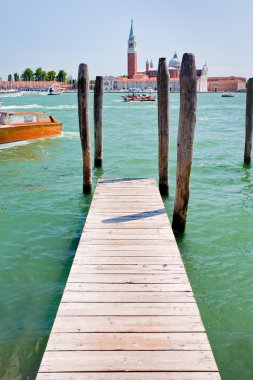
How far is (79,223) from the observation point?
8.12 meters

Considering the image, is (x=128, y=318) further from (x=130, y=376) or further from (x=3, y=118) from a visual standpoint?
(x=3, y=118)

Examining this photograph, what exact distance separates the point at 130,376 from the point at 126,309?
34.1 inches

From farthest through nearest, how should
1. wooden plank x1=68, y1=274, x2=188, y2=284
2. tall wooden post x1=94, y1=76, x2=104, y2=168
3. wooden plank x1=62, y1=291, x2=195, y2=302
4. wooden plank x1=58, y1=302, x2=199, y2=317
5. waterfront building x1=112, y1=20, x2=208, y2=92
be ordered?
waterfront building x1=112, y1=20, x2=208, y2=92 → tall wooden post x1=94, y1=76, x2=104, y2=168 → wooden plank x1=68, y1=274, x2=188, y2=284 → wooden plank x1=62, y1=291, x2=195, y2=302 → wooden plank x1=58, y1=302, x2=199, y2=317

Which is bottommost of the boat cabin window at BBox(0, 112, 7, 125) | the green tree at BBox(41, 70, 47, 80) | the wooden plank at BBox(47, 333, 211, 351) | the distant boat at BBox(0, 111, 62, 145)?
the wooden plank at BBox(47, 333, 211, 351)

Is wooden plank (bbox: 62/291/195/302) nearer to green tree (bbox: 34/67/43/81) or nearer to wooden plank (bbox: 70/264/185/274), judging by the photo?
wooden plank (bbox: 70/264/185/274)

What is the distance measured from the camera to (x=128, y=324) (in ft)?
11.7

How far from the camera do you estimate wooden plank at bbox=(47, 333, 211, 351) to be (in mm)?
3246

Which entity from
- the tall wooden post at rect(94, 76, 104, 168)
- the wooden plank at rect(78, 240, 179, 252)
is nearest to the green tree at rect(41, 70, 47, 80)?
the tall wooden post at rect(94, 76, 104, 168)

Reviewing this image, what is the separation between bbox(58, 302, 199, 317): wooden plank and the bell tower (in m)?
176

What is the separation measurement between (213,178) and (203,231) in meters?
4.90

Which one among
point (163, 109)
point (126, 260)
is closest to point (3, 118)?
point (163, 109)

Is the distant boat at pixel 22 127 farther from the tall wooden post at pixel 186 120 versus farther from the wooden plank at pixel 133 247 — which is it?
the wooden plank at pixel 133 247

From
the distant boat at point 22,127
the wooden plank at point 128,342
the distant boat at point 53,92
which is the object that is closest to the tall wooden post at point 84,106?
the wooden plank at point 128,342

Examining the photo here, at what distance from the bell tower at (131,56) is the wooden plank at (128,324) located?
6954 inches
